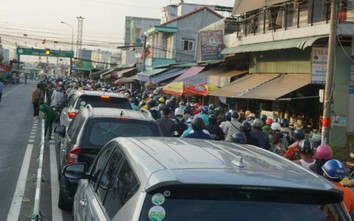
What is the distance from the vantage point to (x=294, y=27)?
18875 mm

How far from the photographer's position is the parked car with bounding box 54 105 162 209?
290 inches

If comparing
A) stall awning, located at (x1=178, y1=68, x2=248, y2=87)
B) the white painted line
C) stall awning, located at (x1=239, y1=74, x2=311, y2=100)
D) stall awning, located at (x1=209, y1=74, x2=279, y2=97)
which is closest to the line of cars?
the white painted line

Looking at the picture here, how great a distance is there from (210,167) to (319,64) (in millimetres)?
13456

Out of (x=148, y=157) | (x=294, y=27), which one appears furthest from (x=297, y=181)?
(x=294, y=27)

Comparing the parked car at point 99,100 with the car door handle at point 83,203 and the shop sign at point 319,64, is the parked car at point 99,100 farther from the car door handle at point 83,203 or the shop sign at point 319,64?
the car door handle at point 83,203

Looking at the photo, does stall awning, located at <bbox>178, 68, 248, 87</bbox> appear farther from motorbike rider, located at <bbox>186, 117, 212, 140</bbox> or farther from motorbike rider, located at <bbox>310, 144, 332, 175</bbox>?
motorbike rider, located at <bbox>310, 144, 332, 175</bbox>

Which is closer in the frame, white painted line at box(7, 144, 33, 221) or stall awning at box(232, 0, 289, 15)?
white painted line at box(7, 144, 33, 221)

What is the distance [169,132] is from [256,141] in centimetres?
245

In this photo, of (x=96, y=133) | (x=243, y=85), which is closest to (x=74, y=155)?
(x=96, y=133)

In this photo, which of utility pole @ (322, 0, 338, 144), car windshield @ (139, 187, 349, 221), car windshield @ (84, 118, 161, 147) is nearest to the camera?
car windshield @ (139, 187, 349, 221)

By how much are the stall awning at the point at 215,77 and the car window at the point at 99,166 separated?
1888 cm

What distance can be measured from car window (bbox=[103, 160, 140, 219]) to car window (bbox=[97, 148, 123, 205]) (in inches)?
6.0

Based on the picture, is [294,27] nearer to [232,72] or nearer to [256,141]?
[232,72]

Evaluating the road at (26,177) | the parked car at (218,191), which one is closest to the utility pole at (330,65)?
the road at (26,177)
